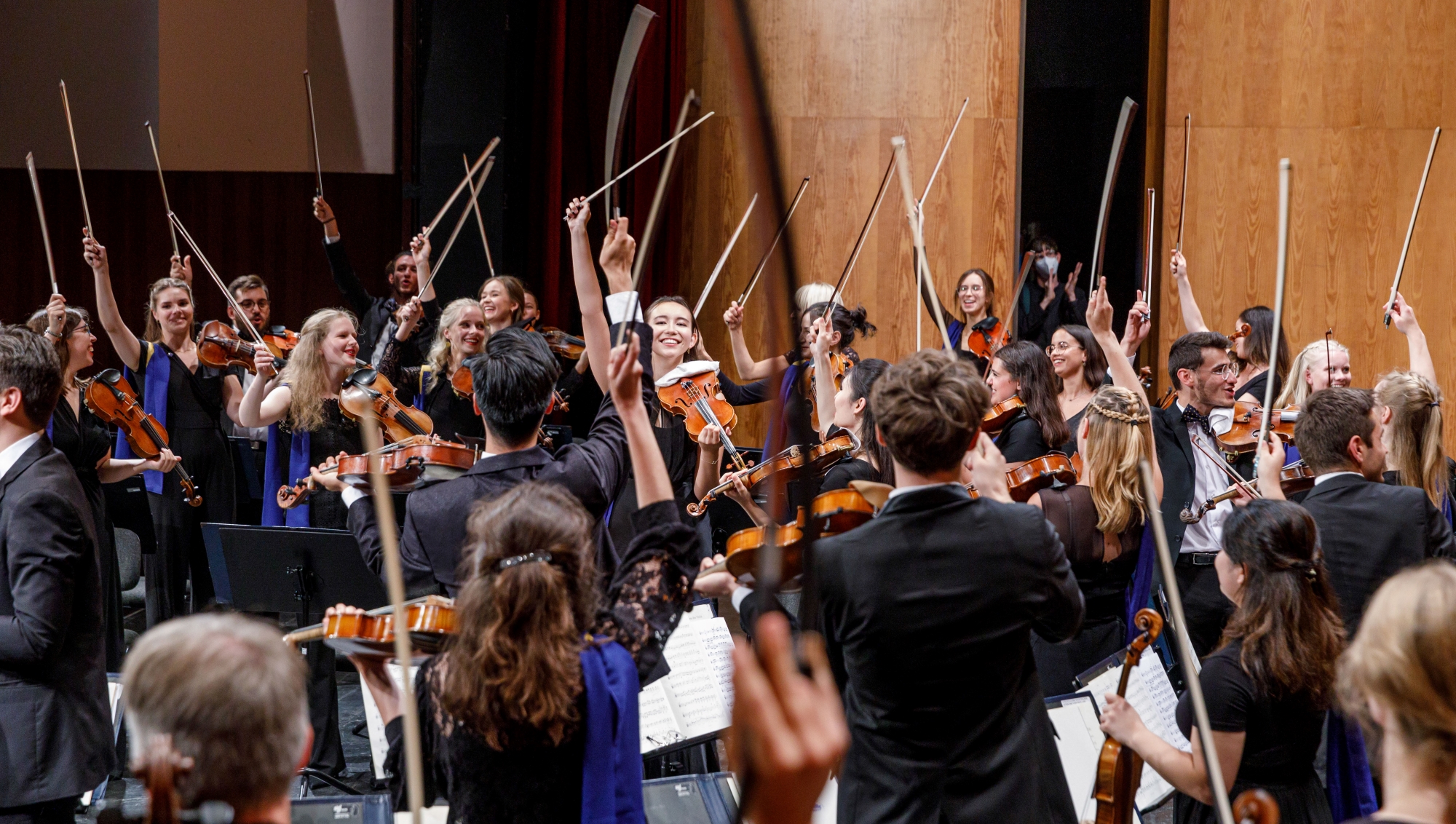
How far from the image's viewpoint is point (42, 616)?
7.39 feet

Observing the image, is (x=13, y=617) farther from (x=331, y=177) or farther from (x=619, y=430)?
(x=331, y=177)

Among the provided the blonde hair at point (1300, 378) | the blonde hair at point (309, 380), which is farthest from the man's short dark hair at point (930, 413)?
the blonde hair at point (309, 380)

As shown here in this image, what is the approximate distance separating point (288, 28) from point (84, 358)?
10.3ft

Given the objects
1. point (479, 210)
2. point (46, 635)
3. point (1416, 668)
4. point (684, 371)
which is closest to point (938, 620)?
point (1416, 668)

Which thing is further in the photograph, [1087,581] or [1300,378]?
[1300,378]

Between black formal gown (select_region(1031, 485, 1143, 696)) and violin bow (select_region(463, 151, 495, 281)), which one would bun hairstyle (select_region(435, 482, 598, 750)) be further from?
violin bow (select_region(463, 151, 495, 281))

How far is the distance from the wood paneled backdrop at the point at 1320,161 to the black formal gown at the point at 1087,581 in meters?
4.55

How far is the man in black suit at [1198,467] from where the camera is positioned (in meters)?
3.89

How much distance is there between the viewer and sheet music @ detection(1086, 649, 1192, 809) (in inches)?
105

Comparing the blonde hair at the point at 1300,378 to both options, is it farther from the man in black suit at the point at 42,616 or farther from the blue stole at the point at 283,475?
the man in black suit at the point at 42,616

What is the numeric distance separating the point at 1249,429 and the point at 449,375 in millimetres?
2893

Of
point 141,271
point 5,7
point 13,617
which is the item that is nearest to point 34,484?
point 13,617

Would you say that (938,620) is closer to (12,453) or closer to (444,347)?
(12,453)

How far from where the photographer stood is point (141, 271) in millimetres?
8086
